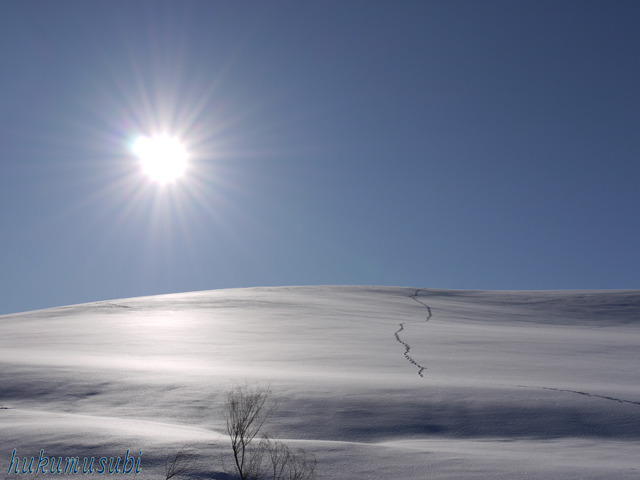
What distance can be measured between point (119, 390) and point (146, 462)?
9.45ft

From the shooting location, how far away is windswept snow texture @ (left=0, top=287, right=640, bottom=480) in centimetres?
400

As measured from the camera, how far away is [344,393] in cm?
606

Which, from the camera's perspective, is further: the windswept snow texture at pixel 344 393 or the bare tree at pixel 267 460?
the windswept snow texture at pixel 344 393

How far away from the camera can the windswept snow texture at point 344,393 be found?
4000 mm

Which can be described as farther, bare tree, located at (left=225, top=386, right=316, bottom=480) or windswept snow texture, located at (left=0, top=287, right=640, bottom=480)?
windswept snow texture, located at (left=0, top=287, right=640, bottom=480)

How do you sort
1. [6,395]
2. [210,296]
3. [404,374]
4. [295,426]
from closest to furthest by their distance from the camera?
[295,426] → [6,395] → [404,374] → [210,296]

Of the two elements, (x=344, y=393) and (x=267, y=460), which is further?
(x=344, y=393)

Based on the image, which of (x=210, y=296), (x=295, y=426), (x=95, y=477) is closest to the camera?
(x=95, y=477)

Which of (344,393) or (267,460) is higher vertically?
(344,393)

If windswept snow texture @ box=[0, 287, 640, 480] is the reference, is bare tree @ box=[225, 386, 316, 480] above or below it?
below

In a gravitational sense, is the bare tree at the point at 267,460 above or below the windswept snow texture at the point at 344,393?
below

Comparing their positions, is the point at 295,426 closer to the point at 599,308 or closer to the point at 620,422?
the point at 620,422

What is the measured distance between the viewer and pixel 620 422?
5.44 metres

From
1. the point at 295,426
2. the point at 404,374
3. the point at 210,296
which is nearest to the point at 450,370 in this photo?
the point at 404,374
